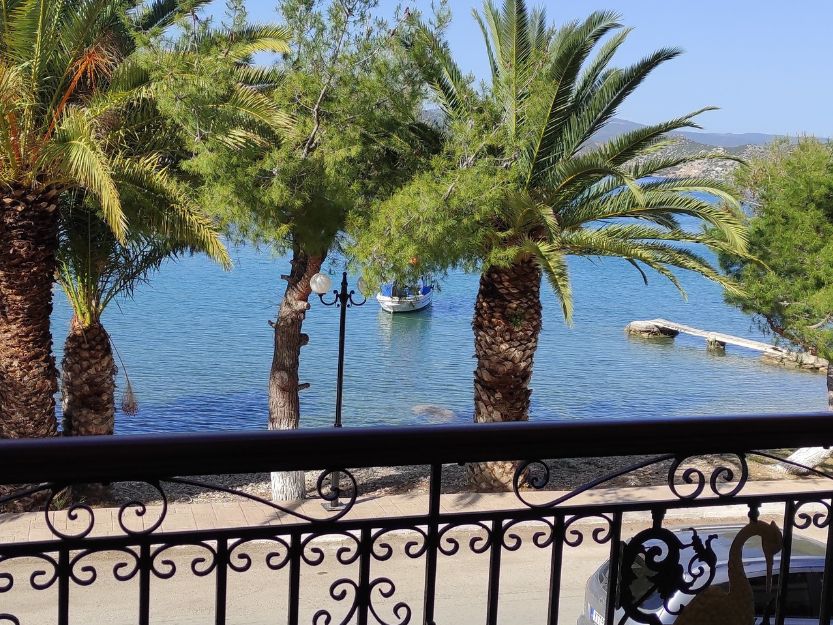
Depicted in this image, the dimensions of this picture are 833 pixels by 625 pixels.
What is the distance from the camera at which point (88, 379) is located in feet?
45.2

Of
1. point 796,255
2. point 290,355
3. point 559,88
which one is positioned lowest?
point 290,355

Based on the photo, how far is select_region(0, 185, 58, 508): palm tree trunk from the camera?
38.2 feet

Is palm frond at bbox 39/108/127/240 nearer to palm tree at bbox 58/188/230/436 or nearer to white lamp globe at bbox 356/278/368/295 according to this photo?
palm tree at bbox 58/188/230/436

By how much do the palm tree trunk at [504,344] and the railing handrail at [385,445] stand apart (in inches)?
Answer: 456

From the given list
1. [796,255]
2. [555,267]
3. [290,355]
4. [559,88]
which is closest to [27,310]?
[290,355]

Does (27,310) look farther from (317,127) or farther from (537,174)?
(537,174)

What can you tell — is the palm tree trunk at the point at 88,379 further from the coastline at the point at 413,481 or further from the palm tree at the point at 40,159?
the coastline at the point at 413,481

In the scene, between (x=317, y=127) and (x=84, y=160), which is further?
(x=317, y=127)

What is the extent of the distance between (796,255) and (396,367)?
18.6m

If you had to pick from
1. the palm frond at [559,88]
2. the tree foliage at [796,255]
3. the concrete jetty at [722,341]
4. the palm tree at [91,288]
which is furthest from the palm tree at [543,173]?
the concrete jetty at [722,341]

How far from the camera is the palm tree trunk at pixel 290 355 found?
1426cm

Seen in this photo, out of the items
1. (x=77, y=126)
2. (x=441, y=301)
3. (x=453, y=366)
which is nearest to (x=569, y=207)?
(x=77, y=126)

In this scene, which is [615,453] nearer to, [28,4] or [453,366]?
[28,4]

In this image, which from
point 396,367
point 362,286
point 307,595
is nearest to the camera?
point 307,595
